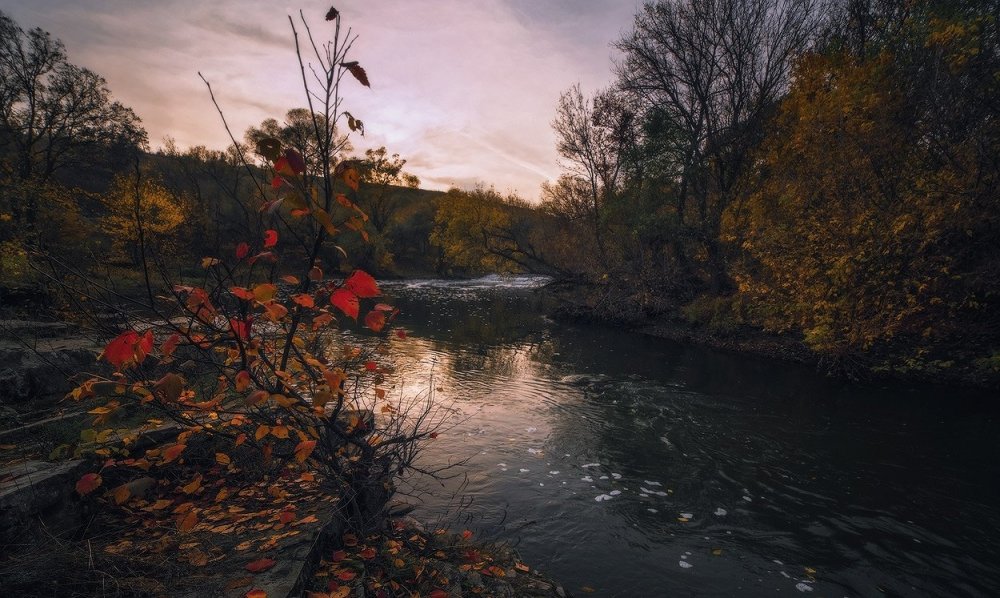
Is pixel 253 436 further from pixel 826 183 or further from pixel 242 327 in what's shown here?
pixel 826 183

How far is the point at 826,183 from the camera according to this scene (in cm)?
1355

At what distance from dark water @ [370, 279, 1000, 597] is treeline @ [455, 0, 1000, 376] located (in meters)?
2.64

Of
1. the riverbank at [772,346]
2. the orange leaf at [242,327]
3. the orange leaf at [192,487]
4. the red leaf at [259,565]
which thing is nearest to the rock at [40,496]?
the orange leaf at [192,487]

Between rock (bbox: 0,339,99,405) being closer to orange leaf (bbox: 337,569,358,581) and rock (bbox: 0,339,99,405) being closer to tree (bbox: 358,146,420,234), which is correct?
orange leaf (bbox: 337,569,358,581)

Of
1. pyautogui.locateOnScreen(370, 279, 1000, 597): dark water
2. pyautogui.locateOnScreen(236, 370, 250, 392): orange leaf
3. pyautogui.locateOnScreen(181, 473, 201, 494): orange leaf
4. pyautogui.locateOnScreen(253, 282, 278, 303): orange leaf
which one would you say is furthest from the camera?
pyautogui.locateOnScreen(370, 279, 1000, 597): dark water

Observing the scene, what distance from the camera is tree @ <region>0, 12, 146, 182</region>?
22.4 m

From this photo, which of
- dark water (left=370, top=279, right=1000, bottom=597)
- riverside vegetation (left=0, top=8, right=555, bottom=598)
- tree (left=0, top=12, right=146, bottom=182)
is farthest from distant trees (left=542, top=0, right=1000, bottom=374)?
tree (left=0, top=12, right=146, bottom=182)

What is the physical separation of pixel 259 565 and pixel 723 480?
7.41 meters

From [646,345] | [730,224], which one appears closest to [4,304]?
[646,345]

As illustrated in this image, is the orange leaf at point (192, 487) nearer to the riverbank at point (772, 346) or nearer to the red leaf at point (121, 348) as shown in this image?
the red leaf at point (121, 348)

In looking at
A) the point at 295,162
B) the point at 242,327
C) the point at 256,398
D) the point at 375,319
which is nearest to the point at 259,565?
the point at 256,398

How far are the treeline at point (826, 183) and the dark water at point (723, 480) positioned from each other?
2.64m

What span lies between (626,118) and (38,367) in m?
28.1

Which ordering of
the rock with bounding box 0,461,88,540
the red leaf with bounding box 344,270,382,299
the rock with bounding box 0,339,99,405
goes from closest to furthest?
the red leaf with bounding box 344,270,382,299 → the rock with bounding box 0,461,88,540 → the rock with bounding box 0,339,99,405
